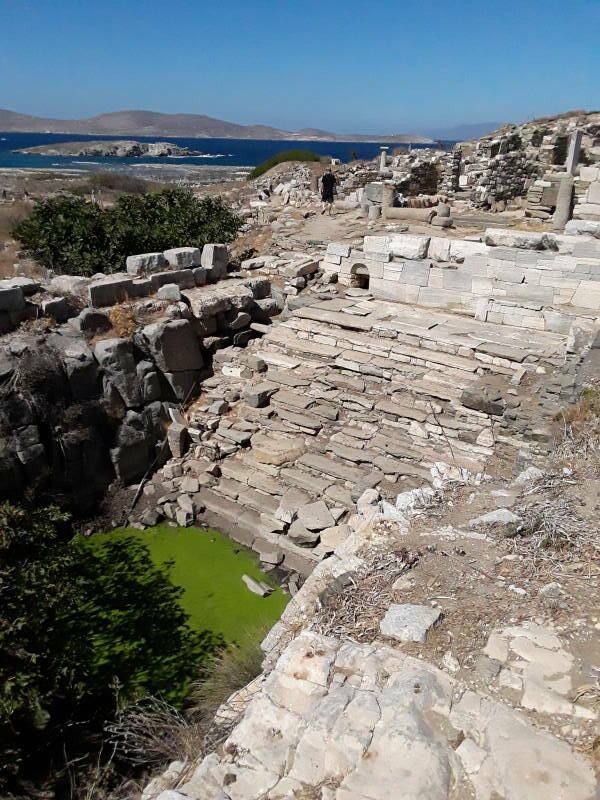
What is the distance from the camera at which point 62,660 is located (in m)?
5.41

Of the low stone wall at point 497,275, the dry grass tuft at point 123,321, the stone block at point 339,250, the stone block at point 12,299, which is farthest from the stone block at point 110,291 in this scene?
the low stone wall at point 497,275

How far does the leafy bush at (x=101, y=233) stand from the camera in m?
12.6

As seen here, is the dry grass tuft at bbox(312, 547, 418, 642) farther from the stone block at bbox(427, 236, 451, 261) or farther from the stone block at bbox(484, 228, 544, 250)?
the stone block at bbox(427, 236, 451, 261)

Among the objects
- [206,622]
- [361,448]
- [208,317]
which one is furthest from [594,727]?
[208,317]

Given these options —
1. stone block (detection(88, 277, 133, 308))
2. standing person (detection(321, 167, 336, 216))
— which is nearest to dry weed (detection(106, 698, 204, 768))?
stone block (detection(88, 277, 133, 308))

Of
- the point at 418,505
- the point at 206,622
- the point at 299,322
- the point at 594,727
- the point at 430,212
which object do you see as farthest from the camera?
the point at 430,212

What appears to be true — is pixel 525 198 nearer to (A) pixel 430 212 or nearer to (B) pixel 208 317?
(A) pixel 430 212

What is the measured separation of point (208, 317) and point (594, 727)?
31.4 ft

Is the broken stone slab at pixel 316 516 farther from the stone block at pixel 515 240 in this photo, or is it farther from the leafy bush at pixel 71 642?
the stone block at pixel 515 240

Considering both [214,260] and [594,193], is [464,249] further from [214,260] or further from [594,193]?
[214,260]

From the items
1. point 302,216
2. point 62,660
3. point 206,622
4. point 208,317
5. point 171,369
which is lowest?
point 206,622

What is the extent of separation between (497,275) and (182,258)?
21.0ft

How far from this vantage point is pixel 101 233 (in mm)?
12938

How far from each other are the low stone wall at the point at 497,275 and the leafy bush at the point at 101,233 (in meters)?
4.55
